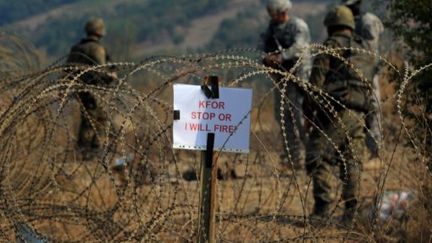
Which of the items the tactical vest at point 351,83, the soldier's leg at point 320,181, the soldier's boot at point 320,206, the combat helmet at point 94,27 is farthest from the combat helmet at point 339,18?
the combat helmet at point 94,27

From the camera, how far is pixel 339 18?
375 inches

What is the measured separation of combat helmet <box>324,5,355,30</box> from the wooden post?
11.9 ft

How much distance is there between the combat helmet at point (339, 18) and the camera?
9.52m

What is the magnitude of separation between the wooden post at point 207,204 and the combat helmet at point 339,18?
363 cm

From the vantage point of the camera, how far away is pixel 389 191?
9.09m

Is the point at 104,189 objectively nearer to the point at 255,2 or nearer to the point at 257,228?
the point at 257,228

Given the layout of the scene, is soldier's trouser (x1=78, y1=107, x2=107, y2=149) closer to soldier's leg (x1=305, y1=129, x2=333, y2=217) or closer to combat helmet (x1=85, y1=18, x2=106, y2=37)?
combat helmet (x1=85, y1=18, x2=106, y2=37)

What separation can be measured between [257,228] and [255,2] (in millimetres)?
119782

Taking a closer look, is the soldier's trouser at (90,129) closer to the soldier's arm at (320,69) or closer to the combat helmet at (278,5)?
the combat helmet at (278,5)

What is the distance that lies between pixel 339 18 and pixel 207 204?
3.69 metres

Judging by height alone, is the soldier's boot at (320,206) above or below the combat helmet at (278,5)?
below

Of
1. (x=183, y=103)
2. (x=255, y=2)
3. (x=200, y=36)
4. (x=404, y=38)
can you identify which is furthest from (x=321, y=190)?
(x=255, y=2)

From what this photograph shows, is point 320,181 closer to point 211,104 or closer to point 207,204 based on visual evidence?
point 207,204

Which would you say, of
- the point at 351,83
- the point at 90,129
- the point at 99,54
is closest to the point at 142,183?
the point at 351,83
